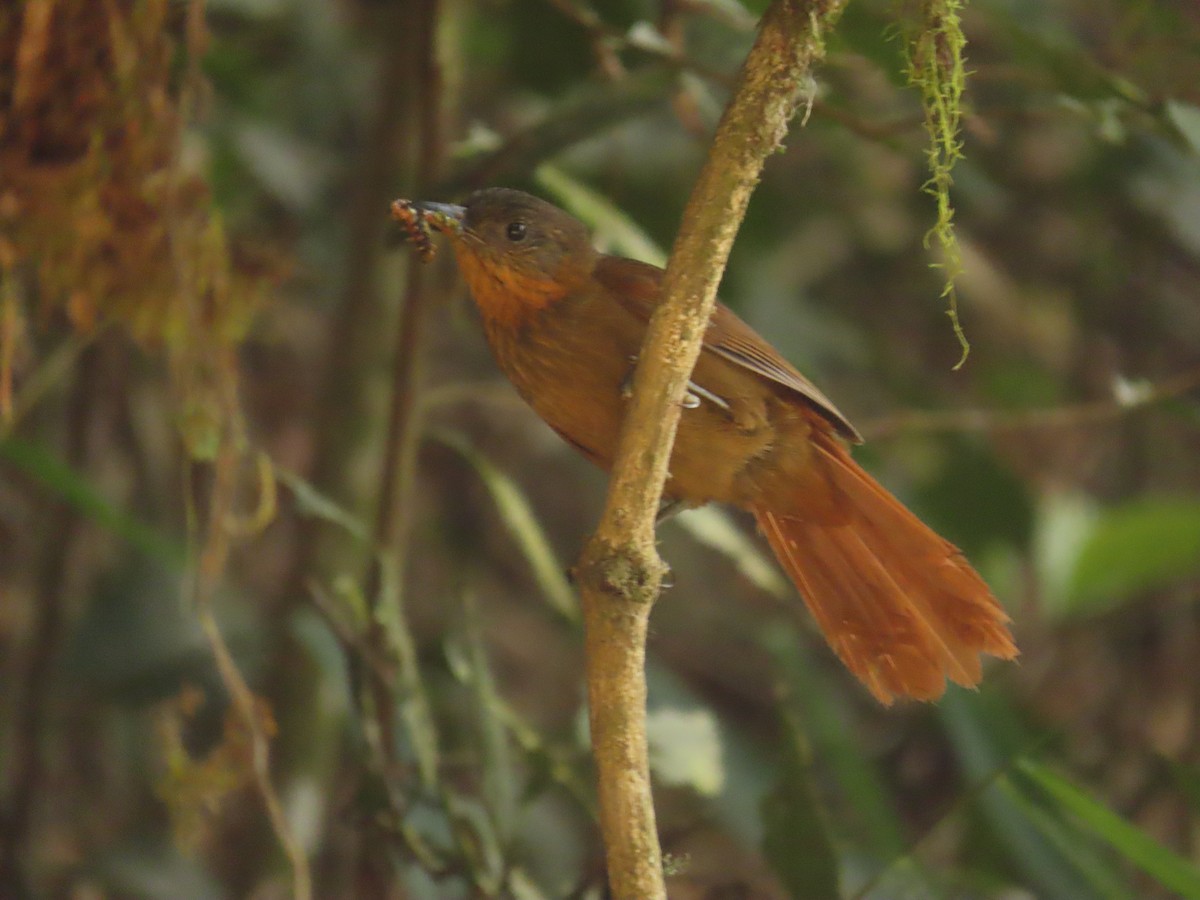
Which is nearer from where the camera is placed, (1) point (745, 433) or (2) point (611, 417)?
(2) point (611, 417)

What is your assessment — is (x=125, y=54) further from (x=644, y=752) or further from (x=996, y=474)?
(x=996, y=474)

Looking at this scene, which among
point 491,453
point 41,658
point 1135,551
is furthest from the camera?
point 491,453

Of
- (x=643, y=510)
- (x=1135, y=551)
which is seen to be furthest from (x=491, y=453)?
(x=643, y=510)

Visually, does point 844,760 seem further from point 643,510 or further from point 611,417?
point 643,510

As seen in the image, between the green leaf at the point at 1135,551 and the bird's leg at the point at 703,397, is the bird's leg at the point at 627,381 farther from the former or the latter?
the green leaf at the point at 1135,551

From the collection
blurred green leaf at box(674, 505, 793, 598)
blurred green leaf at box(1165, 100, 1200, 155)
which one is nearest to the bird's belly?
blurred green leaf at box(674, 505, 793, 598)

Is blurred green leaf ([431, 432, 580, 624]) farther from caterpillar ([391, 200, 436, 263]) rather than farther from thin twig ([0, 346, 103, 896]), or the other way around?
thin twig ([0, 346, 103, 896])

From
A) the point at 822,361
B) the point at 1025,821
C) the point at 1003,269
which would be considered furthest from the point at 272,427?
the point at 1025,821
